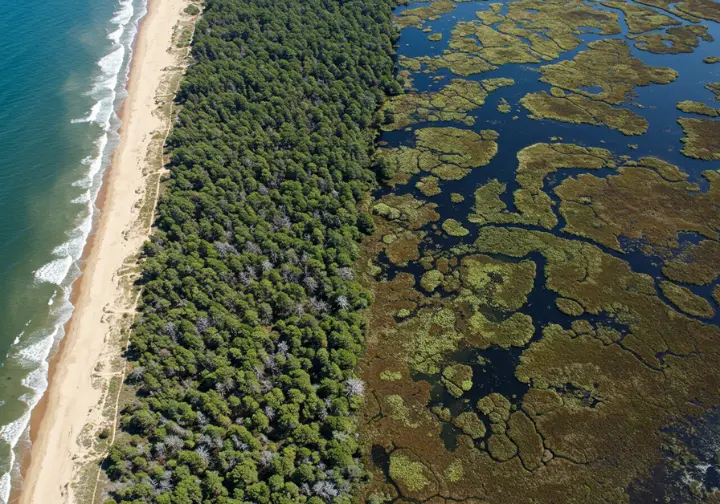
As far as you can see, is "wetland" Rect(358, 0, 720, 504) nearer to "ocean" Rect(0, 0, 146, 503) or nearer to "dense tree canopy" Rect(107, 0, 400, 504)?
"dense tree canopy" Rect(107, 0, 400, 504)

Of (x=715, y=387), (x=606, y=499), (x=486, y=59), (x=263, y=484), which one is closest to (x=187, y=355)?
(x=263, y=484)

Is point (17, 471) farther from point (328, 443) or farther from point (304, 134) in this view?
point (304, 134)

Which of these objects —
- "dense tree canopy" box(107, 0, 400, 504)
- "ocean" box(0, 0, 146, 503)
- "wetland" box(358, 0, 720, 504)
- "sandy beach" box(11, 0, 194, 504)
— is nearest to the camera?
"dense tree canopy" box(107, 0, 400, 504)

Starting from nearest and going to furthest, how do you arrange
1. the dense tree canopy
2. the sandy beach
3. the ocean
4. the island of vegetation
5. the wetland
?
the dense tree canopy → the sandy beach → the island of vegetation → the wetland → the ocean

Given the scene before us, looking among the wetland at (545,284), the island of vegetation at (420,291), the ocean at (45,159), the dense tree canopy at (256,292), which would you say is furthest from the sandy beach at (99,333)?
the wetland at (545,284)

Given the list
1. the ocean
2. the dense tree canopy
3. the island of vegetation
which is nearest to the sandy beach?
the ocean

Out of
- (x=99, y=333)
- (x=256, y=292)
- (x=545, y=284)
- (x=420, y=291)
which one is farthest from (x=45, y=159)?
(x=545, y=284)
